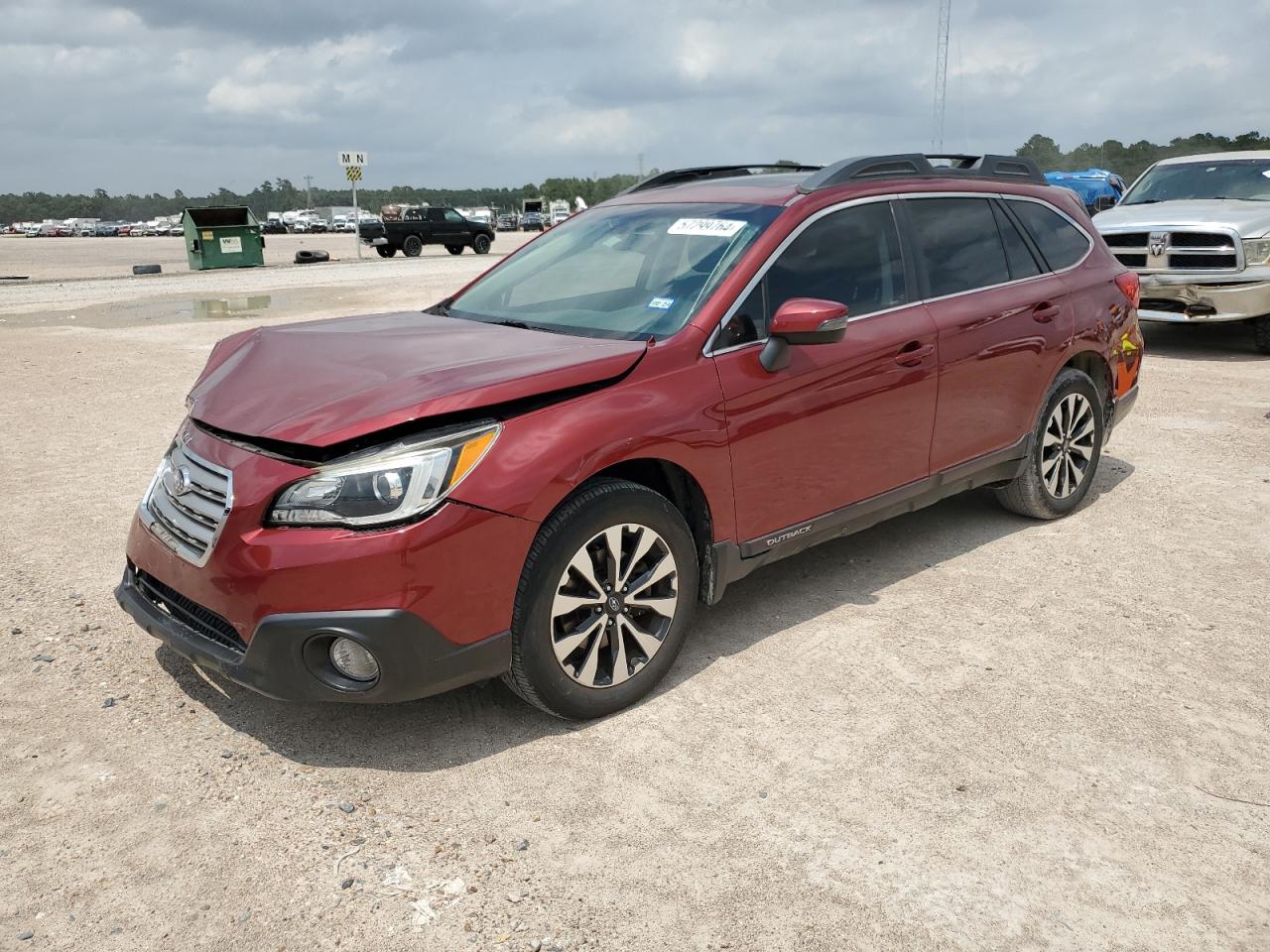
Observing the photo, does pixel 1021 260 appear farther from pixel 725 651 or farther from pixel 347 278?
pixel 347 278

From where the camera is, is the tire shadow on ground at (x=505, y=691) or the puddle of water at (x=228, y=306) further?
the puddle of water at (x=228, y=306)

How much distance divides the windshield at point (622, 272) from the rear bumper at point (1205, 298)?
7.65 meters

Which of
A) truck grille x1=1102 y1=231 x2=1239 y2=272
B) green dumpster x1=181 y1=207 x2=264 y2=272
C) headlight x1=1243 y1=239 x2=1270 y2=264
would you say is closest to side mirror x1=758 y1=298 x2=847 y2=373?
truck grille x1=1102 y1=231 x2=1239 y2=272

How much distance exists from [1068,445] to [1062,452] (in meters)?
0.05

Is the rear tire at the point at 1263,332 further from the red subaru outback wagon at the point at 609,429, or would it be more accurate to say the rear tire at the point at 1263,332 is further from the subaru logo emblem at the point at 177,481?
the subaru logo emblem at the point at 177,481

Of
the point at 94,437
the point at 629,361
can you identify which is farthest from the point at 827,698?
the point at 94,437

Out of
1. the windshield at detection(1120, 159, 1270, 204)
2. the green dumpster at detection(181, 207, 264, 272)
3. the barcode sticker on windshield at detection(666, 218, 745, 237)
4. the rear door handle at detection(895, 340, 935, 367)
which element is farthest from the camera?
the green dumpster at detection(181, 207, 264, 272)

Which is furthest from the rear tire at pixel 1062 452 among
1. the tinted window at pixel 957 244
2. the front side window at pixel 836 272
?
the front side window at pixel 836 272

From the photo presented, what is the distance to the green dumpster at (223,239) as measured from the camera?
28.8 metres

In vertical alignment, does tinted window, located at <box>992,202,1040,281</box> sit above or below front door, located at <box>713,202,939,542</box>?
above

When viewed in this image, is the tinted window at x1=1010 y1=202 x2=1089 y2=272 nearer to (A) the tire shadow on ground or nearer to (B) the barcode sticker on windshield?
(A) the tire shadow on ground

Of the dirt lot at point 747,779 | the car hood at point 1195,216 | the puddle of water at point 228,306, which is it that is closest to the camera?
the dirt lot at point 747,779

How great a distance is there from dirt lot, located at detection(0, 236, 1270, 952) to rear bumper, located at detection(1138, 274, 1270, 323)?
19.6 ft

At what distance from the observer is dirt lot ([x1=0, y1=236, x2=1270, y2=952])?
271 cm
